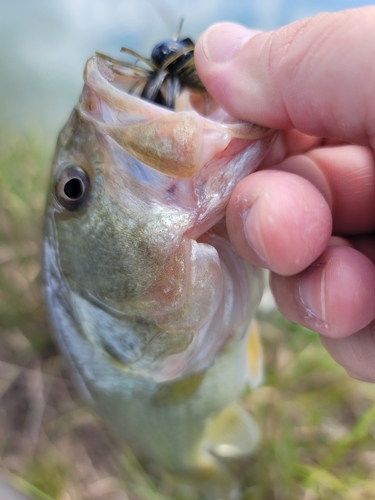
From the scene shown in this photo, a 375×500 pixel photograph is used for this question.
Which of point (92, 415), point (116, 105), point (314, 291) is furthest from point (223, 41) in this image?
point (92, 415)

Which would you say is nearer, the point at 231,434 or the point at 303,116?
the point at 303,116

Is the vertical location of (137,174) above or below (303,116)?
below

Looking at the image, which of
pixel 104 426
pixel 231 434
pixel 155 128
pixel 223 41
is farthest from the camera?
pixel 104 426

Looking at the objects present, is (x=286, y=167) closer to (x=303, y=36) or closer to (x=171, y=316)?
(x=303, y=36)

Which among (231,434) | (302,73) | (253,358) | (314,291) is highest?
(302,73)

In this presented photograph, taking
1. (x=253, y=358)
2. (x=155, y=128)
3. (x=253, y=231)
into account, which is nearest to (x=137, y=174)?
(x=155, y=128)

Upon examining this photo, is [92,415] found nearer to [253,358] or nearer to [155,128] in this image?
[253,358]

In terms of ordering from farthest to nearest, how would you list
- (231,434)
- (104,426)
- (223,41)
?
(104,426), (231,434), (223,41)
